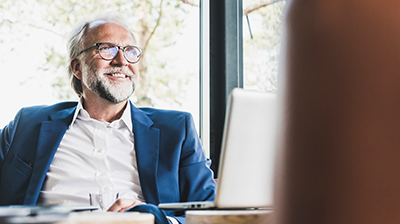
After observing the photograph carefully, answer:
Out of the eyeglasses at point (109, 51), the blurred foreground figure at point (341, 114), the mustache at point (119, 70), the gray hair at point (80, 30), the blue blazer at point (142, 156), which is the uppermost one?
the gray hair at point (80, 30)

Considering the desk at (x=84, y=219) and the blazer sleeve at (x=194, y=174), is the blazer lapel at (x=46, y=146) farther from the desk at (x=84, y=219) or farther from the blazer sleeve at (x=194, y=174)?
the desk at (x=84, y=219)

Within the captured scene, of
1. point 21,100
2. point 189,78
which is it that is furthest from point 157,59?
point 21,100

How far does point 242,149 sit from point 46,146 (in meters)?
1.22

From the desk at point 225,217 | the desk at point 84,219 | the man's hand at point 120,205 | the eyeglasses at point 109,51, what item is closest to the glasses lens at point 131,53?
the eyeglasses at point 109,51

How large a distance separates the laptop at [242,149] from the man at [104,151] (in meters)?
0.85

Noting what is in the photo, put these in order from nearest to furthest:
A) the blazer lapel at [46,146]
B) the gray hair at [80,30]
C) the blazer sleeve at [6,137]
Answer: the blazer lapel at [46,146] → the blazer sleeve at [6,137] → the gray hair at [80,30]

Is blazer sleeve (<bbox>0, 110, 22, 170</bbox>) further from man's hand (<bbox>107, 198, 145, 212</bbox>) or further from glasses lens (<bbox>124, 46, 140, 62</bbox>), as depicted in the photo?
man's hand (<bbox>107, 198, 145, 212</bbox>)

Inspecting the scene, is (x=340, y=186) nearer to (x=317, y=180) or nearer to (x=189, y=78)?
(x=317, y=180)

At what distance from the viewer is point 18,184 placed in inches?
67.0

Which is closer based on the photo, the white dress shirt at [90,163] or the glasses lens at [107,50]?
the white dress shirt at [90,163]

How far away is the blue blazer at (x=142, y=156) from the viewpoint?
170cm

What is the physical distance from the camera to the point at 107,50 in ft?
6.75

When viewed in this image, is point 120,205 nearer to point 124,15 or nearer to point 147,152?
point 147,152

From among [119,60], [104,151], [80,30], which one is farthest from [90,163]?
[80,30]
